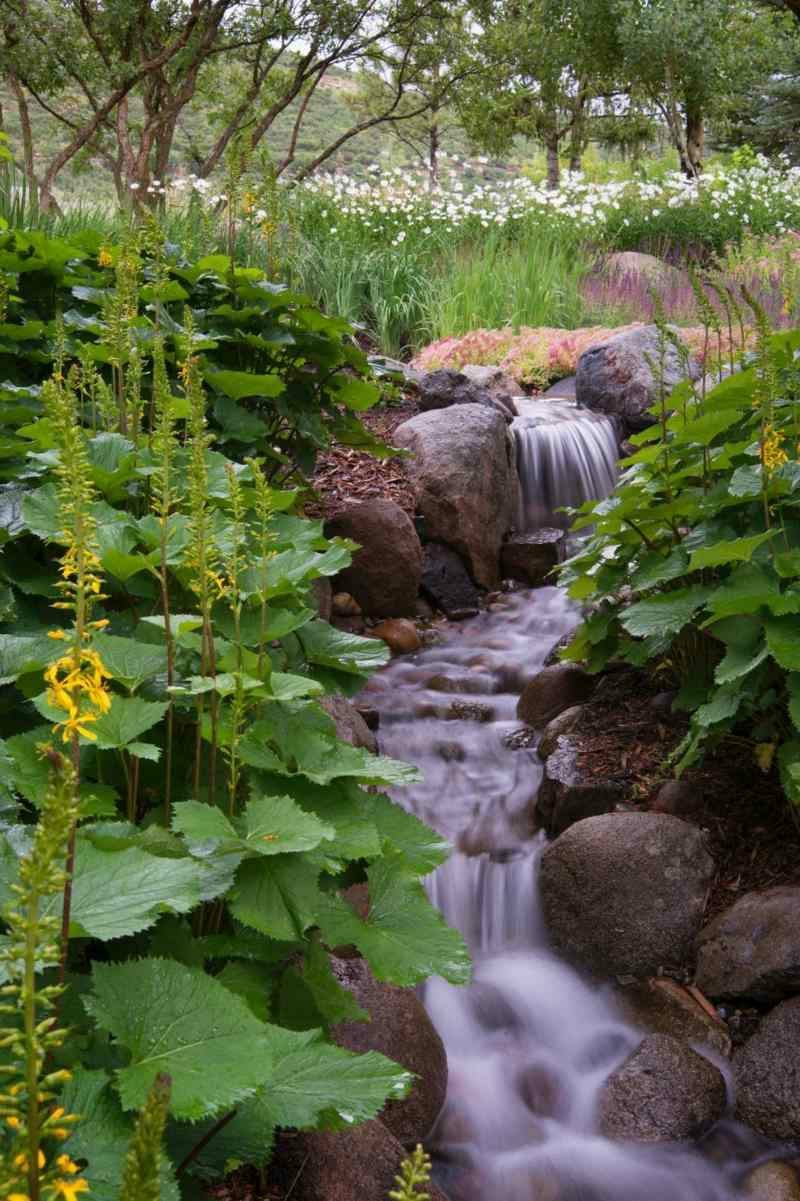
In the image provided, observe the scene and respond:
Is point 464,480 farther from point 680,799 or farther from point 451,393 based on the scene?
point 680,799

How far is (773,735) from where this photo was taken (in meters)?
3.14

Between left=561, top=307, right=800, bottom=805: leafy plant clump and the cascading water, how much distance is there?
0.74 metres

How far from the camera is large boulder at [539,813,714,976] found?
3.25 metres

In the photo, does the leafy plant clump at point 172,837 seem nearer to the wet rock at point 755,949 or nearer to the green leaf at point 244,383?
the green leaf at point 244,383

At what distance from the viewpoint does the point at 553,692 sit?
15.2ft

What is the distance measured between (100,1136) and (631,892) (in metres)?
2.54

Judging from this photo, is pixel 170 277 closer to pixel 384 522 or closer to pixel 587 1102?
pixel 384 522

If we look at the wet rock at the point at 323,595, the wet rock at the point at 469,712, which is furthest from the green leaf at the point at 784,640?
the wet rock at the point at 323,595

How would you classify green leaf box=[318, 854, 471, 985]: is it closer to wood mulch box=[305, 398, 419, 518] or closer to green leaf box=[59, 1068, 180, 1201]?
green leaf box=[59, 1068, 180, 1201]

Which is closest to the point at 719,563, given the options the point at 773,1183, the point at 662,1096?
the point at 662,1096

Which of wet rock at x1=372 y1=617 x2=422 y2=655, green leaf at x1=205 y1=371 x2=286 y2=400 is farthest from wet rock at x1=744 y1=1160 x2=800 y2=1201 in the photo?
wet rock at x1=372 y1=617 x2=422 y2=655

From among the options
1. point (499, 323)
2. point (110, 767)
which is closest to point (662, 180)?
point (499, 323)

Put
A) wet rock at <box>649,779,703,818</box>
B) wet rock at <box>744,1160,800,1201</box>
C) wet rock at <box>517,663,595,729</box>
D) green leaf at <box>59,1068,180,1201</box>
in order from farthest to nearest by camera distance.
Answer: wet rock at <box>517,663,595,729</box>
wet rock at <box>649,779,703,818</box>
wet rock at <box>744,1160,800,1201</box>
green leaf at <box>59,1068,180,1201</box>

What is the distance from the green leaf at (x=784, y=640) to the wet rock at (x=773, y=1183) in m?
1.27
